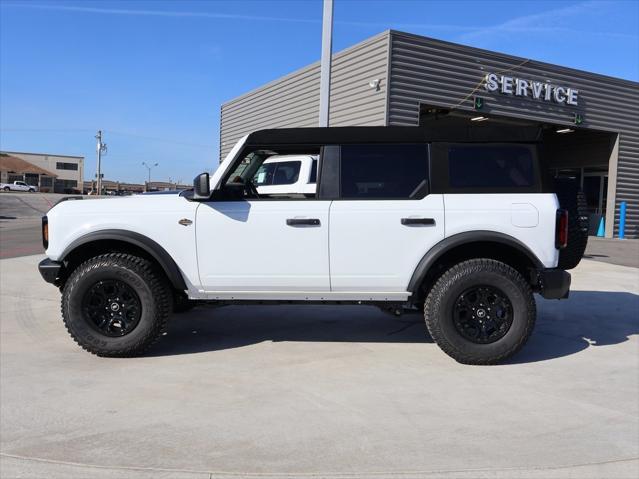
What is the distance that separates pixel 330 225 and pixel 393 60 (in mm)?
10240

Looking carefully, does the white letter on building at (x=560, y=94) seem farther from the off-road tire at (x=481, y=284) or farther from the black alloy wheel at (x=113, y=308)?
the black alloy wheel at (x=113, y=308)

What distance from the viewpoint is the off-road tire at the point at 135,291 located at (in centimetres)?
449

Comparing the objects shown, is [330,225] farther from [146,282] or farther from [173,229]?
[146,282]

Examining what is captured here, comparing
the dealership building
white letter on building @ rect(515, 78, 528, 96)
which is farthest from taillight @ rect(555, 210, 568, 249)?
white letter on building @ rect(515, 78, 528, 96)

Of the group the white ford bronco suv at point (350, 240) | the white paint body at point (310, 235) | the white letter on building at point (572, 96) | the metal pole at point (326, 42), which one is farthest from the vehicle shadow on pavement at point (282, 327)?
the white letter on building at point (572, 96)

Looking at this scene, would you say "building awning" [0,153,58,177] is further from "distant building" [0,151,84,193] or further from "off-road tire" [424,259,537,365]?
"off-road tire" [424,259,537,365]

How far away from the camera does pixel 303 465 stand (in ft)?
9.17

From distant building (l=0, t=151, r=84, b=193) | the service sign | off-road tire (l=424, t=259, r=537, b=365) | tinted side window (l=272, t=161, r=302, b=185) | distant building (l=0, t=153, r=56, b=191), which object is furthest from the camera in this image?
distant building (l=0, t=151, r=84, b=193)

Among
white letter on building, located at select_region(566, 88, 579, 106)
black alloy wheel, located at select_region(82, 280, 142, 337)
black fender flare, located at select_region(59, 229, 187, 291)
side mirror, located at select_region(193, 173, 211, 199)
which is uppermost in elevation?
white letter on building, located at select_region(566, 88, 579, 106)

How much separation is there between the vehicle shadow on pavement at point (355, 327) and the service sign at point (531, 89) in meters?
9.59

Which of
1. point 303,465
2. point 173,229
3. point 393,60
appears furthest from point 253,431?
Result: point 393,60

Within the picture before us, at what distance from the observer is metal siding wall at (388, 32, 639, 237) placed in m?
13.8

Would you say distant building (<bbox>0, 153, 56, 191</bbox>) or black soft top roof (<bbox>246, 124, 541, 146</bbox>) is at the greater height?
distant building (<bbox>0, 153, 56, 191</bbox>)

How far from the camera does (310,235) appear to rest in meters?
4.48
